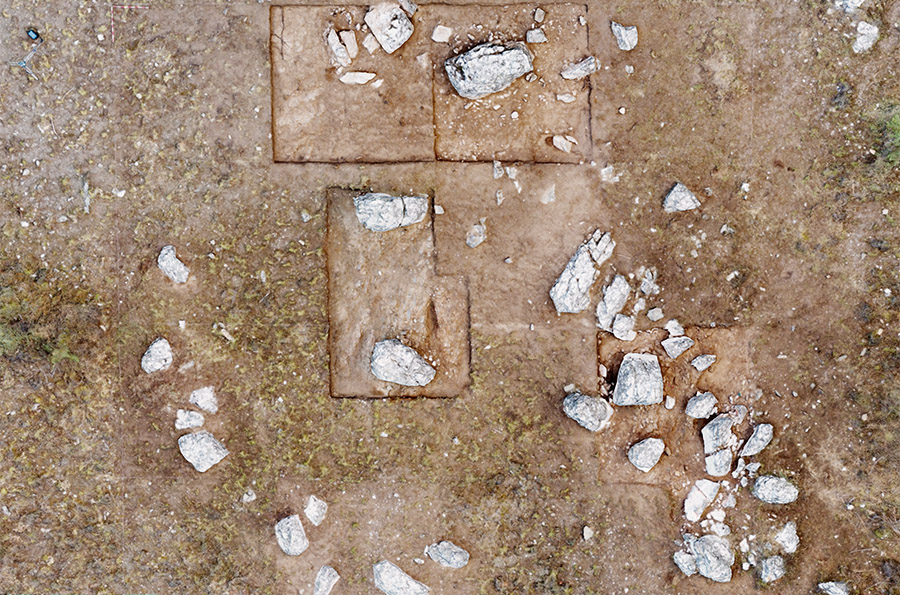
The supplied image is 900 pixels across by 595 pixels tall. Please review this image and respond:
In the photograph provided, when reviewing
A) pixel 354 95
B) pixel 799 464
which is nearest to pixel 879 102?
pixel 799 464

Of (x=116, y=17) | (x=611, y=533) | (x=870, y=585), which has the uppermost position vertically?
(x=116, y=17)

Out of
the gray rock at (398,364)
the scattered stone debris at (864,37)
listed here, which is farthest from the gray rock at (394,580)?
the scattered stone debris at (864,37)

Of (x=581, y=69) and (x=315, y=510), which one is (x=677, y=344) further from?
Answer: (x=315, y=510)

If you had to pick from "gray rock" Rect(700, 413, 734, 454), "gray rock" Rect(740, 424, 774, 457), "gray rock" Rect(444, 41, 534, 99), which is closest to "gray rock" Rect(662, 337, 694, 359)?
"gray rock" Rect(700, 413, 734, 454)

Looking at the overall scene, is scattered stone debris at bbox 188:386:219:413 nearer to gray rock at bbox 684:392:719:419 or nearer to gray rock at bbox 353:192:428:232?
gray rock at bbox 353:192:428:232

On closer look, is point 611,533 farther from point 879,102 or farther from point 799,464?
point 879,102

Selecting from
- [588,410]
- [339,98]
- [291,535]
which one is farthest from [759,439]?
[339,98]

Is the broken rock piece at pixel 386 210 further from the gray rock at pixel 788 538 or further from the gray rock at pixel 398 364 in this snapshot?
the gray rock at pixel 788 538
